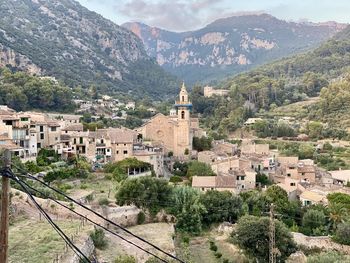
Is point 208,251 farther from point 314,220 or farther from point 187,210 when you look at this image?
point 314,220

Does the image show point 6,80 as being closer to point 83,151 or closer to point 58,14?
point 83,151

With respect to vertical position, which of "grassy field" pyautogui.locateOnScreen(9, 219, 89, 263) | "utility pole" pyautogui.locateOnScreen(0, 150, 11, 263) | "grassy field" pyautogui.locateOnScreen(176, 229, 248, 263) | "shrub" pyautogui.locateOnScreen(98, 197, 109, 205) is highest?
"utility pole" pyautogui.locateOnScreen(0, 150, 11, 263)

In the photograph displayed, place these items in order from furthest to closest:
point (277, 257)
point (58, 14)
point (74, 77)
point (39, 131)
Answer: point (58, 14) < point (74, 77) < point (39, 131) < point (277, 257)

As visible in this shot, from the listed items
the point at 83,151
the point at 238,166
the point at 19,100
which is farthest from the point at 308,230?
the point at 19,100

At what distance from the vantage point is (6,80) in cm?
5384

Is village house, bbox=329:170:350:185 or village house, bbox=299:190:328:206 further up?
village house, bbox=329:170:350:185

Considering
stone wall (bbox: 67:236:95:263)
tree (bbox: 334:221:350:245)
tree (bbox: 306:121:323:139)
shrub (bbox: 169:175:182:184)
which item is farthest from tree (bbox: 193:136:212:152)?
stone wall (bbox: 67:236:95:263)

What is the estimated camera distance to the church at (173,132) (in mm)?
40344

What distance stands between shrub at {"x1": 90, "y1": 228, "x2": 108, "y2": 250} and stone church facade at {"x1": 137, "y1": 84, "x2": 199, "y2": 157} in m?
21.8

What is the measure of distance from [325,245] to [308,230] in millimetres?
2194

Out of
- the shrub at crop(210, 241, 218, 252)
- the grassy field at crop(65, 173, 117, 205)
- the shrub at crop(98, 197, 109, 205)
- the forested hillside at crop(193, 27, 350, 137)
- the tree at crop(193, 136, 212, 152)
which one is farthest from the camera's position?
the forested hillside at crop(193, 27, 350, 137)

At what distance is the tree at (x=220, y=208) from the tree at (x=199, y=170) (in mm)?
8006

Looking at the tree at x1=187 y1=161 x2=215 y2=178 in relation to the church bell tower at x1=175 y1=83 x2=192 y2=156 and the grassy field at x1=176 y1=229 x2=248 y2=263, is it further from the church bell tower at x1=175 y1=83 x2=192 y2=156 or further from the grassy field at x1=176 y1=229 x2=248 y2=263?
the grassy field at x1=176 y1=229 x2=248 y2=263

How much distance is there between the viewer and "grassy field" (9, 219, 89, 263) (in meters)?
13.6
